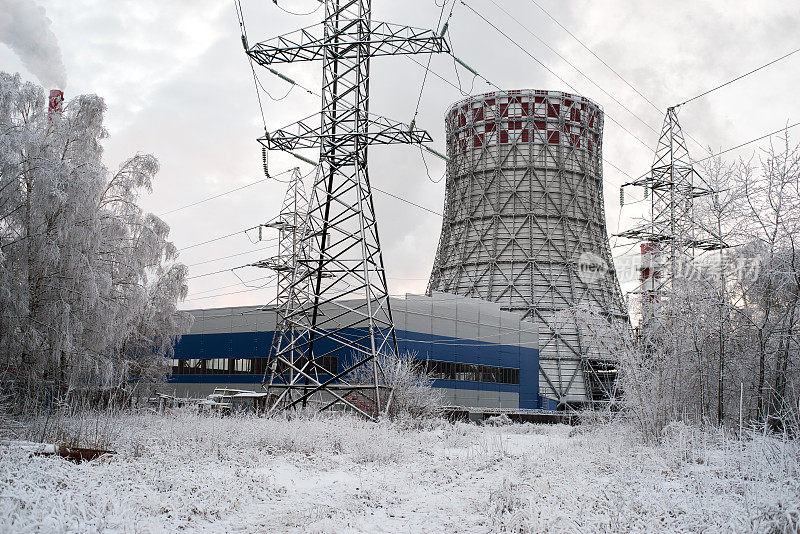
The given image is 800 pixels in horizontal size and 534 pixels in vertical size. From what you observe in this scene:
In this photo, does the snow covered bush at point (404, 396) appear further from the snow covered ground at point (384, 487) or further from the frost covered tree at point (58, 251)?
the frost covered tree at point (58, 251)

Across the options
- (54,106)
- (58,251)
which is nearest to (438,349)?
(54,106)

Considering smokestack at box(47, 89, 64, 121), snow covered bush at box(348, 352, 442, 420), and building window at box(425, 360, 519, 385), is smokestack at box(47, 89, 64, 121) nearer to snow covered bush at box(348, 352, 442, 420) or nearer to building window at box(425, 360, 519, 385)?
snow covered bush at box(348, 352, 442, 420)

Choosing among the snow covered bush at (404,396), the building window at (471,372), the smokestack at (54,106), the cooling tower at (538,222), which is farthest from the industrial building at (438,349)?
the smokestack at (54,106)

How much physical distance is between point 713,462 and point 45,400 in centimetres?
1495

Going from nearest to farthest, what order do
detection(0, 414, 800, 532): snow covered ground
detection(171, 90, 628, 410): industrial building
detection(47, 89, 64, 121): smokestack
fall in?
detection(0, 414, 800, 532): snow covered ground → detection(47, 89, 64, 121): smokestack → detection(171, 90, 628, 410): industrial building

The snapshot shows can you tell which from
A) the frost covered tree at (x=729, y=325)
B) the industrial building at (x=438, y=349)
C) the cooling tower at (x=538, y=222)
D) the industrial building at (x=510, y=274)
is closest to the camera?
the frost covered tree at (x=729, y=325)

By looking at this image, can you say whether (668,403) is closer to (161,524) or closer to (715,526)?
(715,526)

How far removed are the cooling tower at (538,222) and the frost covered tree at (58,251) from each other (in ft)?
80.3

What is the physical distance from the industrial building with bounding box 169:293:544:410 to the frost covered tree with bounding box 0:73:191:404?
16.1m

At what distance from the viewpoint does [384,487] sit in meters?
8.74

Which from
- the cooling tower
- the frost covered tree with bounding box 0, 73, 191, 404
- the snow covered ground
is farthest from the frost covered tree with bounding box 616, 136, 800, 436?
the cooling tower

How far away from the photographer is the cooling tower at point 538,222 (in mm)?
39031

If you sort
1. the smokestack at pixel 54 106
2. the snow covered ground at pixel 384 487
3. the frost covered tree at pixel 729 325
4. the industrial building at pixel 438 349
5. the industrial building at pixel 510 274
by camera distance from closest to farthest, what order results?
the snow covered ground at pixel 384 487 → the frost covered tree at pixel 729 325 → the smokestack at pixel 54 106 → the industrial building at pixel 438 349 → the industrial building at pixel 510 274

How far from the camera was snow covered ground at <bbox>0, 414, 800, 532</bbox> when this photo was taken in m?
6.34
